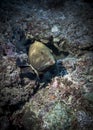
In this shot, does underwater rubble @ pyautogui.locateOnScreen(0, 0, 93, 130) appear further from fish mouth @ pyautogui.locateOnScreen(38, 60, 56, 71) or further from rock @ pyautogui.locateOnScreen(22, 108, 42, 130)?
fish mouth @ pyautogui.locateOnScreen(38, 60, 56, 71)

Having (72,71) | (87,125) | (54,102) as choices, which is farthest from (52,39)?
(87,125)

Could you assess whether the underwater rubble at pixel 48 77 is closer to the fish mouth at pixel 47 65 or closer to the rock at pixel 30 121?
the rock at pixel 30 121

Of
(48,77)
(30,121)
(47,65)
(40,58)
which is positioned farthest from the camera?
(48,77)

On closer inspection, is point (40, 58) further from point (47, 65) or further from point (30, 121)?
point (30, 121)

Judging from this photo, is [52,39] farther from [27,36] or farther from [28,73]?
[28,73]

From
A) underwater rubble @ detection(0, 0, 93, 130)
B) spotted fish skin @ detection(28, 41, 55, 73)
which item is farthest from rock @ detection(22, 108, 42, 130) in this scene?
spotted fish skin @ detection(28, 41, 55, 73)

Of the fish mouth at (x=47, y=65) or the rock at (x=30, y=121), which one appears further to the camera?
the fish mouth at (x=47, y=65)

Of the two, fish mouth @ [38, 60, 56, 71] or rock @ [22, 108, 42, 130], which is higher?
fish mouth @ [38, 60, 56, 71]

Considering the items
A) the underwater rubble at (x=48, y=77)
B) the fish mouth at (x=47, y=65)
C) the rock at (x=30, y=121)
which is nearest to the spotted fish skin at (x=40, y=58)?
the fish mouth at (x=47, y=65)

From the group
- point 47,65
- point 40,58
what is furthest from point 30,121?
point 40,58
